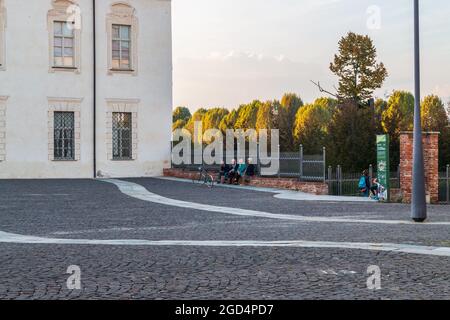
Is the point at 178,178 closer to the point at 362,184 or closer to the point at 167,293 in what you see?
the point at 362,184

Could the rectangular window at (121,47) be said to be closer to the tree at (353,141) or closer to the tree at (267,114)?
the tree at (353,141)

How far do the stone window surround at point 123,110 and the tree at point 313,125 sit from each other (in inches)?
578

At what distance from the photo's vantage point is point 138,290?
23.6 feet

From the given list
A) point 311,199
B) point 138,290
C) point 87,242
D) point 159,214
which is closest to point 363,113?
point 311,199

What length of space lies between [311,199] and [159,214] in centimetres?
701

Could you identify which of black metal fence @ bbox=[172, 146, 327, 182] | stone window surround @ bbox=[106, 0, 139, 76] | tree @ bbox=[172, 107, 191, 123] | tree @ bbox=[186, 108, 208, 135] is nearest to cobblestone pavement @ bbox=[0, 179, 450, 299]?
black metal fence @ bbox=[172, 146, 327, 182]

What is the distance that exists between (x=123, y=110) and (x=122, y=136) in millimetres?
1545

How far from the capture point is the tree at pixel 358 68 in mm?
56219

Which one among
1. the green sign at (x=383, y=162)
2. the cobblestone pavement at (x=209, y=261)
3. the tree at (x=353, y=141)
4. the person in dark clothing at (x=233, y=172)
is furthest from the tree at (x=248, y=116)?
the cobblestone pavement at (x=209, y=261)

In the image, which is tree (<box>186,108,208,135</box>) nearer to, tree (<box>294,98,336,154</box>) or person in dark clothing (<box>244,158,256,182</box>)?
tree (<box>294,98,336,154</box>)

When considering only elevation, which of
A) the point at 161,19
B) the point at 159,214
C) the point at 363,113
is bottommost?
the point at 159,214

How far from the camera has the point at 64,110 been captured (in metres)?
36.5
